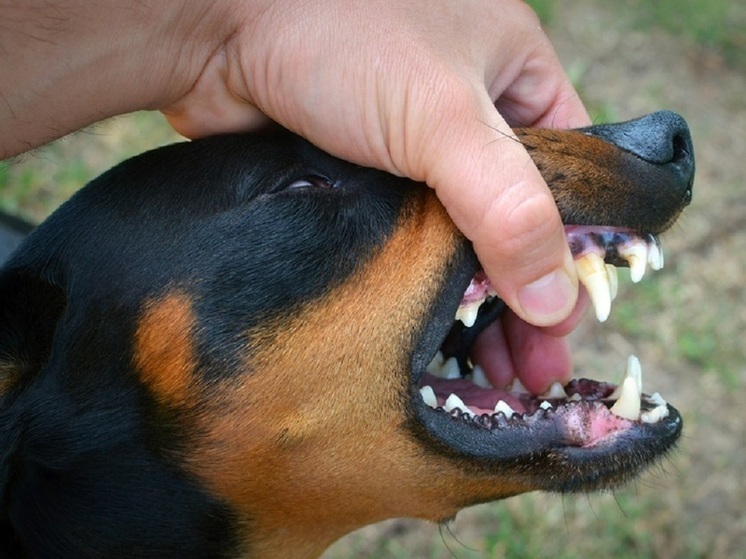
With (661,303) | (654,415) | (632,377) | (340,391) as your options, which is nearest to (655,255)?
(632,377)

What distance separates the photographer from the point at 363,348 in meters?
2.61

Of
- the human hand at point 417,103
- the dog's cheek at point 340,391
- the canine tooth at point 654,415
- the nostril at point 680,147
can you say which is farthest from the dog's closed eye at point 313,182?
the canine tooth at point 654,415

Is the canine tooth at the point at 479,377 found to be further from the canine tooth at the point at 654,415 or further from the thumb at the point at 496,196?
the thumb at the point at 496,196

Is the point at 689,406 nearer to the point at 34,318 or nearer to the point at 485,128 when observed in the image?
the point at 485,128

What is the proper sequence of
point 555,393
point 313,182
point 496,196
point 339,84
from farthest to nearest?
point 555,393, point 313,182, point 339,84, point 496,196

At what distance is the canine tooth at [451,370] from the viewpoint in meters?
3.25

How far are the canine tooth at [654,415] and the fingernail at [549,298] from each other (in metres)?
0.46

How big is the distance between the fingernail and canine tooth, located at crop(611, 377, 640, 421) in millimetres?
356

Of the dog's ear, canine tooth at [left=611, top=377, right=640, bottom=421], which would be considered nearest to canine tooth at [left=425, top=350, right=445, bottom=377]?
canine tooth at [left=611, top=377, right=640, bottom=421]

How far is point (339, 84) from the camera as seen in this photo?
251 cm

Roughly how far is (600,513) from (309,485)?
2184mm

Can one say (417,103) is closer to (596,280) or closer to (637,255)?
(596,280)

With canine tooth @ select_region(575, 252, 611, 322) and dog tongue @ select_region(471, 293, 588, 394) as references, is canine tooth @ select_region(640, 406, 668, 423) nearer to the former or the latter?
canine tooth @ select_region(575, 252, 611, 322)

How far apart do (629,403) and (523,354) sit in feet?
2.00
